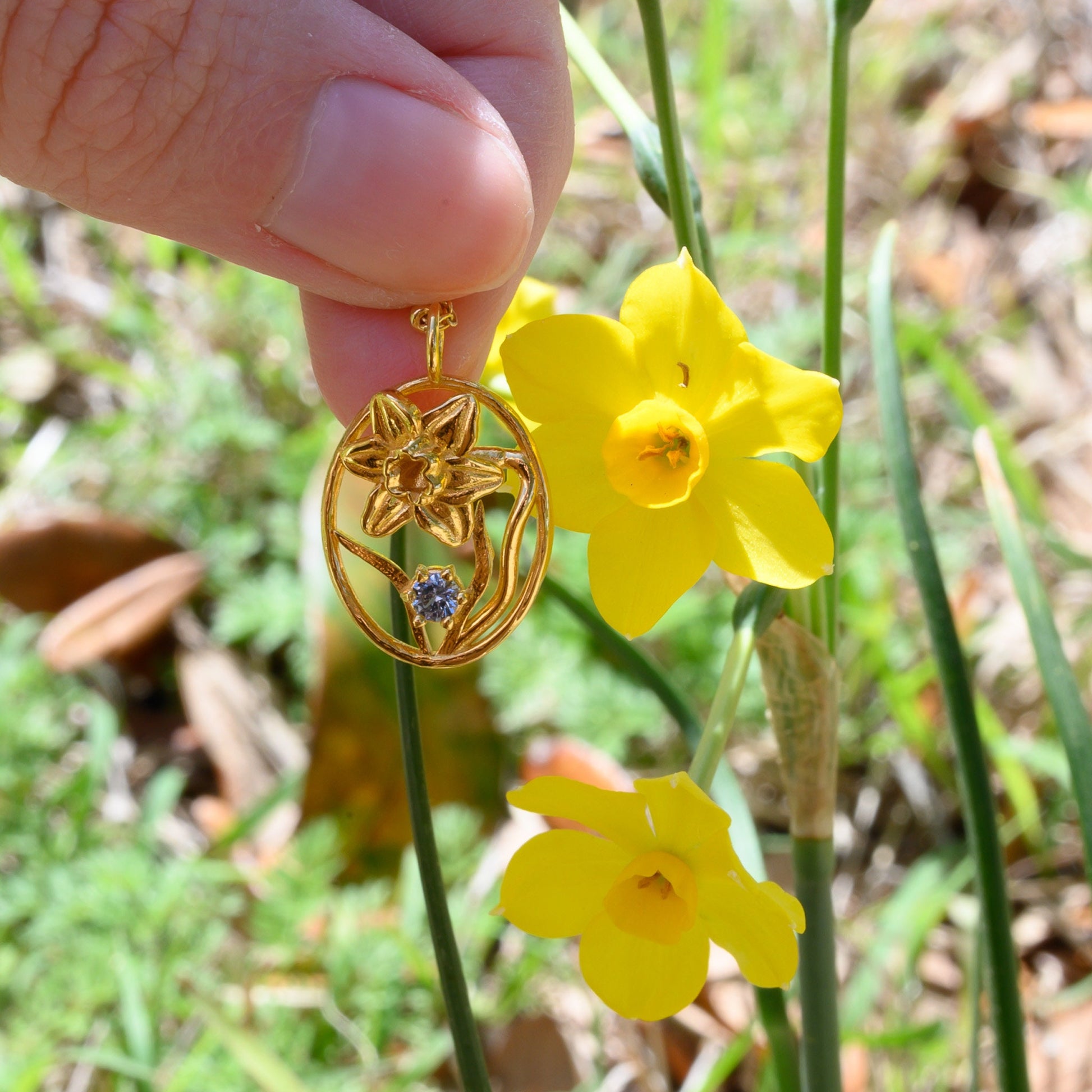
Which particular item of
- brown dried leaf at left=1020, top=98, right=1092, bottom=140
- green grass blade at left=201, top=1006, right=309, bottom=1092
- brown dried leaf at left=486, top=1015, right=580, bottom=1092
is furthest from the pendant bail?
brown dried leaf at left=1020, top=98, right=1092, bottom=140

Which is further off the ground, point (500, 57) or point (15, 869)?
point (500, 57)

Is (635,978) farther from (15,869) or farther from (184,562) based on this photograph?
(184,562)

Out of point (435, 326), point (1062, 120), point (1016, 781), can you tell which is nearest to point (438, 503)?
point (435, 326)

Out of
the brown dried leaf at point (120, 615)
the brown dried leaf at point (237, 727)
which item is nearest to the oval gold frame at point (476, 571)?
the brown dried leaf at point (237, 727)

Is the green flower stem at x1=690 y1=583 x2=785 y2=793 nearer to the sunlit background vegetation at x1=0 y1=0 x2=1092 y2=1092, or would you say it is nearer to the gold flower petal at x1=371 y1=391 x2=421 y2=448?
the gold flower petal at x1=371 y1=391 x2=421 y2=448

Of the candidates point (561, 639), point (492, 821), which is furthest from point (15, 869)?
point (561, 639)

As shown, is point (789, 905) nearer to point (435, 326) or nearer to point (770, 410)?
point (770, 410)

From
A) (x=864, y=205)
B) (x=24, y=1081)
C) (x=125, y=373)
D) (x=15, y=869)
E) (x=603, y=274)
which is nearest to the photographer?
(x=24, y=1081)
